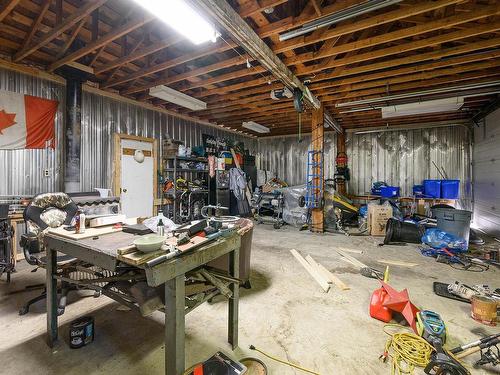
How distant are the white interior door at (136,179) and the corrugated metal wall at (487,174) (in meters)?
7.95

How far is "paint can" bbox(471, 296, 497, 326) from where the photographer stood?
213cm

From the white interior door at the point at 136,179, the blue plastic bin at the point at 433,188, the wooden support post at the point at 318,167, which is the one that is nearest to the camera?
the white interior door at the point at 136,179

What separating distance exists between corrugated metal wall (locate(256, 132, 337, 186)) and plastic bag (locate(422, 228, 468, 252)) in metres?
4.90

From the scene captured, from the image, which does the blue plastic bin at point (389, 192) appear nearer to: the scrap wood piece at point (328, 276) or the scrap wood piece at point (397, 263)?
the scrap wood piece at point (397, 263)

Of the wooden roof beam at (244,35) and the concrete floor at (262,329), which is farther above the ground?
the wooden roof beam at (244,35)

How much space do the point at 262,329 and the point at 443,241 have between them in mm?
3998

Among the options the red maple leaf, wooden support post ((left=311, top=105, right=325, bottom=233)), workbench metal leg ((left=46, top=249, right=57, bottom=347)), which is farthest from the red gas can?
the red maple leaf

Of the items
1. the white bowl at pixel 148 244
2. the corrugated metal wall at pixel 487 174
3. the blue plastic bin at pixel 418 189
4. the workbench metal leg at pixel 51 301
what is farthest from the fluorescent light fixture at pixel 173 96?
the corrugated metal wall at pixel 487 174

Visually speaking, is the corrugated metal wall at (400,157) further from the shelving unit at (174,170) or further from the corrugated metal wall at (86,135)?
the corrugated metal wall at (86,135)

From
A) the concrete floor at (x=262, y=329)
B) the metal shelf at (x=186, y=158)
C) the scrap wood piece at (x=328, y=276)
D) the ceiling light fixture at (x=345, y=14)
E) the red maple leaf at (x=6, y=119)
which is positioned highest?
the ceiling light fixture at (x=345, y=14)

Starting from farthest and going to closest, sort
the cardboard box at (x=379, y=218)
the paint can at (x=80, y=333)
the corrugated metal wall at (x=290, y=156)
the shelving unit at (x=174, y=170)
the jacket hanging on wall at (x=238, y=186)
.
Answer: the corrugated metal wall at (x=290, y=156) < the jacket hanging on wall at (x=238, y=186) < the shelving unit at (x=174, y=170) < the cardboard box at (x=379, y=218) < the paint can at (x=80, y=333)

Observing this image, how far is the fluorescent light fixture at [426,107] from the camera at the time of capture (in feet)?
15.9

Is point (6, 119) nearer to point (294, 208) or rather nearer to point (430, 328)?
point (430, 328)

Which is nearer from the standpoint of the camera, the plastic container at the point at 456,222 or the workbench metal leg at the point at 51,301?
the workbench metal leg at the point at 51,301
